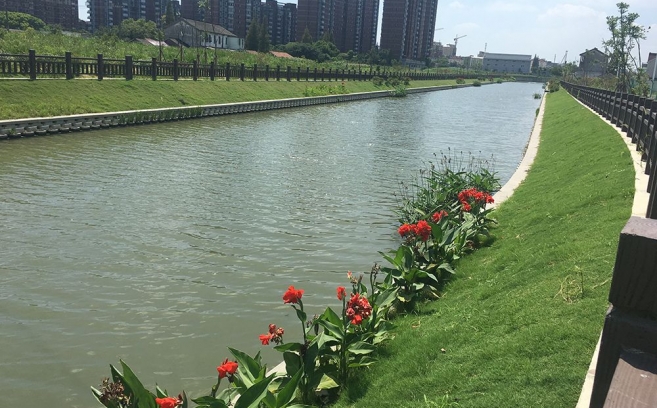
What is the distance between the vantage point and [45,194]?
12.8m

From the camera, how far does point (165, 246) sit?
971 centimetres

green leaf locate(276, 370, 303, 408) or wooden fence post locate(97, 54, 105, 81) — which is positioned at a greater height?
wooden fence post locate(97, 54, 105, 81)

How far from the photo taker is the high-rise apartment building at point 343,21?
154 meters

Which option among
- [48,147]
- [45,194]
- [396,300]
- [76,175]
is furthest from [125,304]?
[48,147]

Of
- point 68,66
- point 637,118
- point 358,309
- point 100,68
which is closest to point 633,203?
point 358,309

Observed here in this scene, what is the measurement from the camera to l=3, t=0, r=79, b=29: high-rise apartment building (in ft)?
399

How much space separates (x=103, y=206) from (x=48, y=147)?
8.22 meters

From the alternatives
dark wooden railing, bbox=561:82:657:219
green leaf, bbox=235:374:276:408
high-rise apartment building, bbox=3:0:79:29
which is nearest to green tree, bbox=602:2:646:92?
dark wooden railing, bbox=561:82:657:219

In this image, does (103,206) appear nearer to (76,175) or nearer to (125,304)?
(76,175)

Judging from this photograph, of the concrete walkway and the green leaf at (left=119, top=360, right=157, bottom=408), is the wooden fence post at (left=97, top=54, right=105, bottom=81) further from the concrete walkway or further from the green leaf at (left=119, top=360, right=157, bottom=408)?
the green leaf at (left=119, top=360, right=157, bottom=408)

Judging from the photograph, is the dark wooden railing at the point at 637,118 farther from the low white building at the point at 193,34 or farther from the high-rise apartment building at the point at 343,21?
the high-rise apartment building at the point at 343,21

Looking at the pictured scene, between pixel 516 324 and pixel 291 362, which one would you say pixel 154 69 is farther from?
pixel 516 324

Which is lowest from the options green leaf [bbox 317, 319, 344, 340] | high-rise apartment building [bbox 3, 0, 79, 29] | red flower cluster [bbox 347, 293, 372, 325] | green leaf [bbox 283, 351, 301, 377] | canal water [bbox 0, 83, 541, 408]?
canal water [bbox 0, 83, 541, 408]

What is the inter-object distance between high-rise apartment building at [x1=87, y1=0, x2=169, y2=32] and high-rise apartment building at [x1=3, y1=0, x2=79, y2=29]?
809 cm
